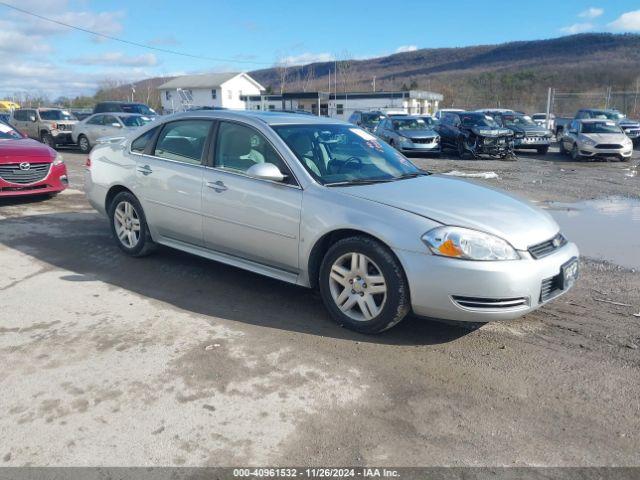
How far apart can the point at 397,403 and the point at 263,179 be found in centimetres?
221

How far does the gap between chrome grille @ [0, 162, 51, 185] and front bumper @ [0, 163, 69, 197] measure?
0.17 feet

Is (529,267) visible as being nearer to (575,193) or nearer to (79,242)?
(79,242)

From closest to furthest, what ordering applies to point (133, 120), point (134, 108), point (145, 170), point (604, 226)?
1. point (145, 170)
2. point (604, 226)
3. point (133, 120)
4. point (134, 108)

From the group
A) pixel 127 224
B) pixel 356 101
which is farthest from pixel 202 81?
pixel 127 224

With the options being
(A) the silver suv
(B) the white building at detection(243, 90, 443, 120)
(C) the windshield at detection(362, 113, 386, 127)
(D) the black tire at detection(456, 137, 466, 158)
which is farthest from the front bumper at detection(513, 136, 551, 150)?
(B) the white building at detection(243, 90, 443, 120)

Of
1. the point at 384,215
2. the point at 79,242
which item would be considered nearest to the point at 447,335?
the point at 384,215

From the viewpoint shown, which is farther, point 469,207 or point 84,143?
point 84,143

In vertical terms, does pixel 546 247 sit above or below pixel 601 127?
below

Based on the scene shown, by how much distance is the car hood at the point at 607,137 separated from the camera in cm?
1775

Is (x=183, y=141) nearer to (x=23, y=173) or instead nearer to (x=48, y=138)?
(x=23, y=173)

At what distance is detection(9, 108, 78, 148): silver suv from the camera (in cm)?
2038

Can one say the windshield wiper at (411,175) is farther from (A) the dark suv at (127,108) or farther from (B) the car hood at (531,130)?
(A) the dark suv at (127,108)

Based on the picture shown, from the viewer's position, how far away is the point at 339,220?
157 inches

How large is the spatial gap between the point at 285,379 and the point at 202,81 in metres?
84.1
